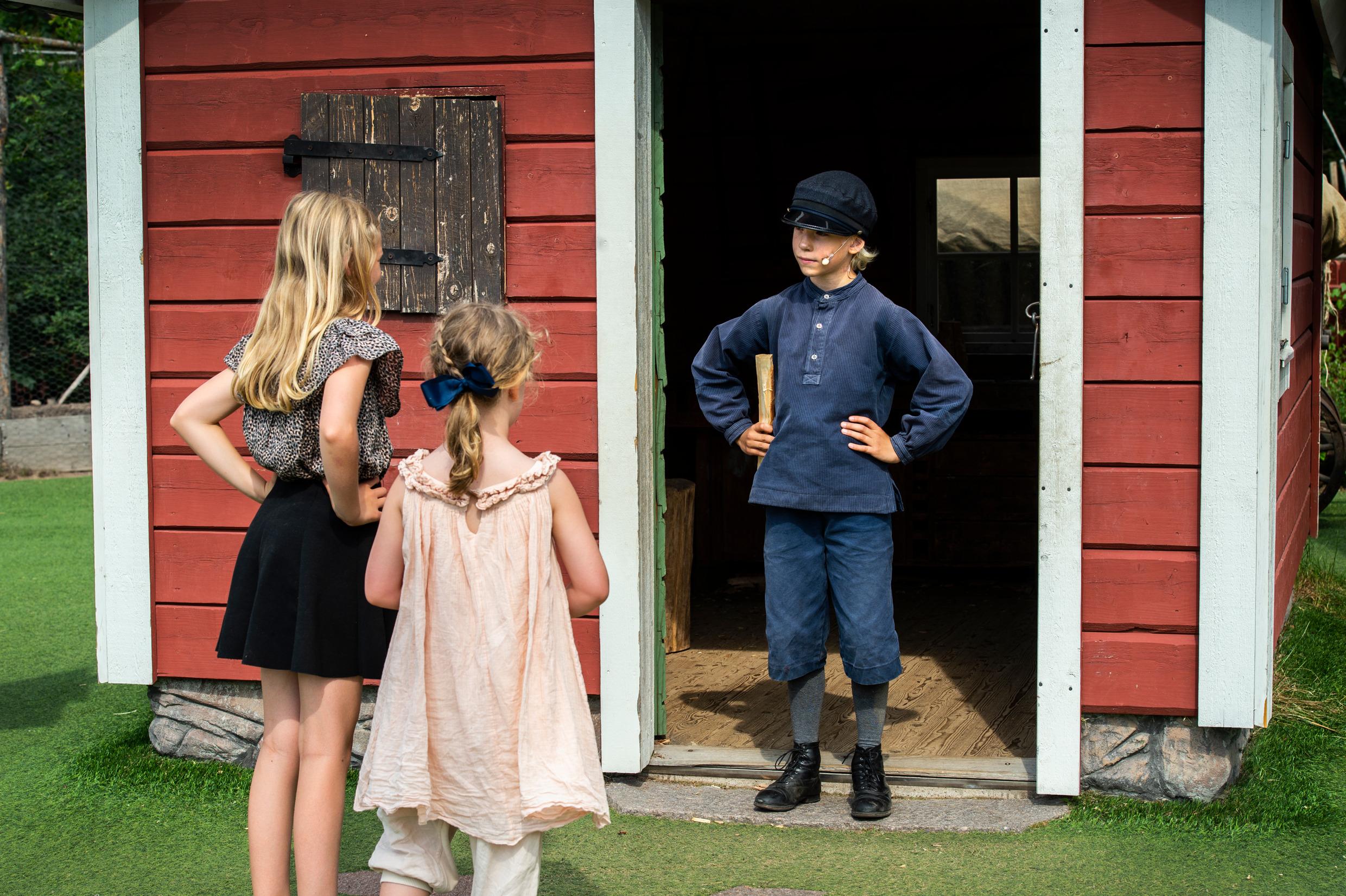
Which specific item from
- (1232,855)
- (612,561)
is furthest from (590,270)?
(1232,855)

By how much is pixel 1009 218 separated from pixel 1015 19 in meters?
1.38

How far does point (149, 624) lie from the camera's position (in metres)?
4.13

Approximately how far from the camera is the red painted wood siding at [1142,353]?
3510mm

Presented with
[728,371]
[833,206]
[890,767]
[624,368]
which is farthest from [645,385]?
[890,767]

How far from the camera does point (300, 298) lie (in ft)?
8.56

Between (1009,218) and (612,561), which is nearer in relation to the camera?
(612,561)

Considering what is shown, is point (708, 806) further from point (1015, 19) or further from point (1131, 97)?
point (1015, 19)

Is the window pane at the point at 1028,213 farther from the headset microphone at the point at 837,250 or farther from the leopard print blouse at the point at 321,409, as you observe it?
the leopard print blouse at the point at 321,409

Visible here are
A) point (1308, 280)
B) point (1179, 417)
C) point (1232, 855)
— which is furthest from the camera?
point (1308, 280)

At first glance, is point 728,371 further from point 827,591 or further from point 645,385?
point 827,591

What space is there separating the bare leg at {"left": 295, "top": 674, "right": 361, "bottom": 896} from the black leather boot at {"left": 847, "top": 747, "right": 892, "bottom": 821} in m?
1.48

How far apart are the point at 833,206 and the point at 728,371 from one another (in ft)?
1.95

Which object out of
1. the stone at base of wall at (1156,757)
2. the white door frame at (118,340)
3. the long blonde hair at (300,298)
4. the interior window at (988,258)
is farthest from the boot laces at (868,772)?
the interior window at (988,258)

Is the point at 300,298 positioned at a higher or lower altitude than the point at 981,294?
lower
